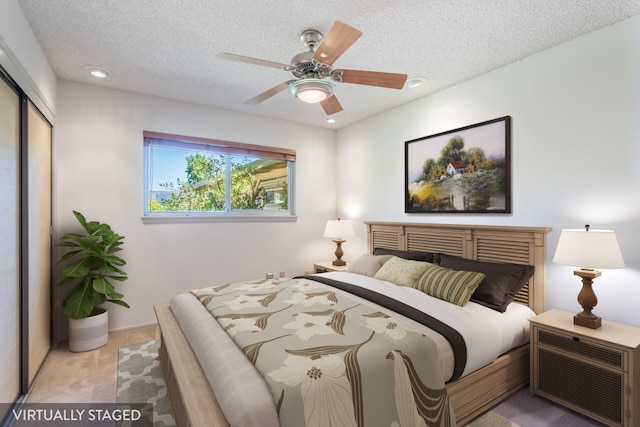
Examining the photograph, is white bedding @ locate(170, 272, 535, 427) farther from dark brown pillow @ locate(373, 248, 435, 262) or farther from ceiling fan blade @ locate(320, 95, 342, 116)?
ceiling fan blade @ locate(320, 95, 342, 116)

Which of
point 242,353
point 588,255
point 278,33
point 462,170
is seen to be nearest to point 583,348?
point 588,255

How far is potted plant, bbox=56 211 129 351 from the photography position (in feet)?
9.20

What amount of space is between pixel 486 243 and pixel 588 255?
35.9 inches

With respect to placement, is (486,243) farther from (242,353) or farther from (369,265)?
(242,353)

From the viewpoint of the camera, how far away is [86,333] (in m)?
2.88

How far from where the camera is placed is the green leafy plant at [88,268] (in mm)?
2797

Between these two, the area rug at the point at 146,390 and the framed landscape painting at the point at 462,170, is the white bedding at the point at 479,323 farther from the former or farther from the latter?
the framed landscape painting at the point at 462,170

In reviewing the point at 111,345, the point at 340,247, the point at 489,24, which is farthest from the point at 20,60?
the point at 340,247

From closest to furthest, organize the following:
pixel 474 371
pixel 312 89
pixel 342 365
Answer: pixel 342 365 → pixel 474 371 → pixel 312 89

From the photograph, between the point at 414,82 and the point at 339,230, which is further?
the point at 339,230

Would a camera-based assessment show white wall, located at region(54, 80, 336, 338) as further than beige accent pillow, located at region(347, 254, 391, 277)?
No

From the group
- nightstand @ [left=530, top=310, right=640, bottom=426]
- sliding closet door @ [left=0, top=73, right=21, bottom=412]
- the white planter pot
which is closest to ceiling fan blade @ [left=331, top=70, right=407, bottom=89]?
nightstand @ [left=530, top=310, right=640, bottom=426]

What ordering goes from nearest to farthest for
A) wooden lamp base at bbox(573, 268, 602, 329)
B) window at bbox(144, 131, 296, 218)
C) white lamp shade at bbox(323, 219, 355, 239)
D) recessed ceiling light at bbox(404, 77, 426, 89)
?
wooden lamp base at bbox(573, 268, 602, 329)
recessed ceiling light at bbox(404, 77, 426, 89)
window at bbox(144, 131, 296, 218)
white lamp shade at bbox(323, 219, 355, 239)

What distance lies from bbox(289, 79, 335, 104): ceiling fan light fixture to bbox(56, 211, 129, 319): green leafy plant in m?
2.27
